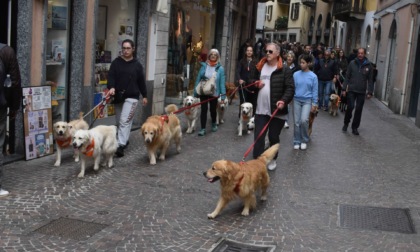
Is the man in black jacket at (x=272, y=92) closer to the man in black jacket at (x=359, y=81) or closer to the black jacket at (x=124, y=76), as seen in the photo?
the black jacket at (x=124, y=76)

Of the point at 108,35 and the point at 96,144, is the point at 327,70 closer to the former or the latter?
the point at 108,35

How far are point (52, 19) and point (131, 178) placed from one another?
3.34 metres

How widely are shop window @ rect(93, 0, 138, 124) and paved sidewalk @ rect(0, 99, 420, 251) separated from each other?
3.97 feet

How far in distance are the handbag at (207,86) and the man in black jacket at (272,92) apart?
3176mm

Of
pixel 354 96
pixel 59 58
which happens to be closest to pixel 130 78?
pixel 59 58

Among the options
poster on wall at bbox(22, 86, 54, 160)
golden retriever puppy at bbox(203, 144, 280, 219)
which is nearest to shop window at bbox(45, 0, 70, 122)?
poster on wall at bbox(22, 86, 54, 160)

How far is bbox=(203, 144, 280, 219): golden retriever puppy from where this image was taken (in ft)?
20.2

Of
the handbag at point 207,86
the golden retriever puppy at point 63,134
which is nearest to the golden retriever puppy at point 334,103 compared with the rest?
the handbag at point 207,86

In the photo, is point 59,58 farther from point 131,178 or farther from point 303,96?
A: point 303,96

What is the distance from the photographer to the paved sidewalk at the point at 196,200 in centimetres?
568

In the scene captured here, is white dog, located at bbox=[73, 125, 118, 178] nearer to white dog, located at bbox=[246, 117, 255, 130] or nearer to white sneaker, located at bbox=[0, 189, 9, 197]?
white sneaker, located at bbox=[0, 189, 9, 197]

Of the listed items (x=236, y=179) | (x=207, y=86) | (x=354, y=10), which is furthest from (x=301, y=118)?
(x=354, y=10)

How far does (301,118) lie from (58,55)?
4759 millimetres

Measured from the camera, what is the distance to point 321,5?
162 ft
